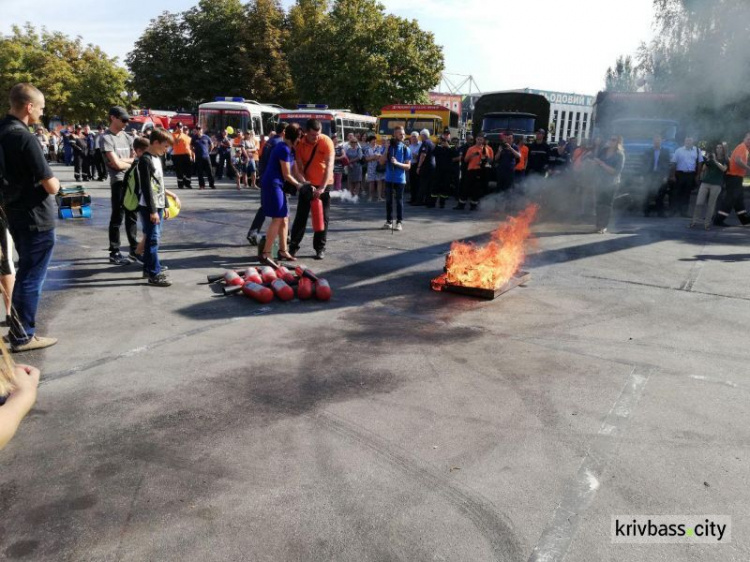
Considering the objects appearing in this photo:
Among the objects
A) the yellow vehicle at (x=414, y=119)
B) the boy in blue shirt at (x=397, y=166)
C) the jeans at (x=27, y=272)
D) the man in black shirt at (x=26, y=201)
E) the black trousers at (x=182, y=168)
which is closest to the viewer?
the man in black shirt at (x=26, y=201)

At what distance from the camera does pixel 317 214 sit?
8.34 metres

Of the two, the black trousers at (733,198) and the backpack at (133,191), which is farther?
the black trousers at (733,198)

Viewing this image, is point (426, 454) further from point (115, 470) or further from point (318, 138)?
point (318, 138)

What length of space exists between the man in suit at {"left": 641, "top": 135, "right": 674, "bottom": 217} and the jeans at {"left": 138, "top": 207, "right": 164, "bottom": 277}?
41.6 ft

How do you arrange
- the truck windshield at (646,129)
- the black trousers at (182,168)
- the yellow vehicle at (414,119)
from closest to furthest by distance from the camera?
the truck windshield at (646,129) → the black trousers at (182,168) → the yellow vehicle at (414,119)

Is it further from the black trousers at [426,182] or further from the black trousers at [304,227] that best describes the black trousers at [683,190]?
the black trousers at [304,227]

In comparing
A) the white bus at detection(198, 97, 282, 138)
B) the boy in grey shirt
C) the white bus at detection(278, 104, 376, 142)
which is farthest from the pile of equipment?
the white bus at detection(198, 97, 282, 138)

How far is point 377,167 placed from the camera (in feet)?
55.0

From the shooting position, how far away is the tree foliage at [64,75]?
162 feet

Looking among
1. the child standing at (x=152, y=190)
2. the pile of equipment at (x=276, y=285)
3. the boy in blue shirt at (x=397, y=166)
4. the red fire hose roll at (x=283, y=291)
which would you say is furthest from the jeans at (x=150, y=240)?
the boy in blue shirt at (x=397, y=166)

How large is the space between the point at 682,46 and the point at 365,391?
90.0ft

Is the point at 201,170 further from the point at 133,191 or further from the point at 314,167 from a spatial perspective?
the point at 133,191

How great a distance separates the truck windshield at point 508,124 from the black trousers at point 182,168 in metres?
10.5

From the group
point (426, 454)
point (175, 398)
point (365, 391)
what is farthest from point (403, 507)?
point (175, 398)
